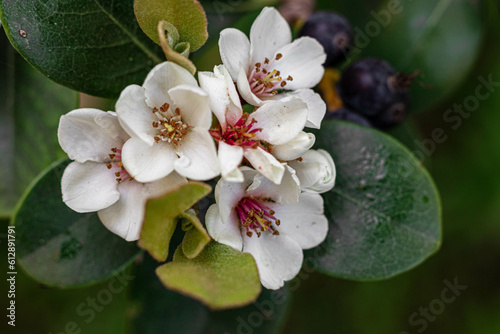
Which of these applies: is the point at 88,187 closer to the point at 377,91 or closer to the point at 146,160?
the point at 146,160

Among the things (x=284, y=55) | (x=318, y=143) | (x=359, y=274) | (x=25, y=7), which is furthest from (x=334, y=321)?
(x=25, y=7)

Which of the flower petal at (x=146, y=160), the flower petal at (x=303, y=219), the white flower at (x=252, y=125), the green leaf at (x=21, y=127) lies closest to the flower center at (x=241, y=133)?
the white flower at (x=252, y=125)

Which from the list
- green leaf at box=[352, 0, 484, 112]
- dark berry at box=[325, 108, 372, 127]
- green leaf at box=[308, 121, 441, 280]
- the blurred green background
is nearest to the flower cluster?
green leaf at box=[308, 121, 441, 280]

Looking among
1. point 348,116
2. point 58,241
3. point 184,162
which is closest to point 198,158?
point 184,162

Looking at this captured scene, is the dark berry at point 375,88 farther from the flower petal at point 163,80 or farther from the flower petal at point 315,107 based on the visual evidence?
the flower petal at point 163,80

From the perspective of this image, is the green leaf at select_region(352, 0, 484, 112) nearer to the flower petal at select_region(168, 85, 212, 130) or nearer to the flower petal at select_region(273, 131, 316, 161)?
the flower petal at select_region(273, 131, 316, 161)

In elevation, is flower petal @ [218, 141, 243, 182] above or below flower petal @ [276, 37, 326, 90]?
below
